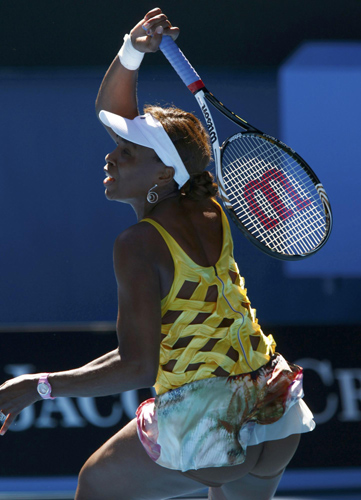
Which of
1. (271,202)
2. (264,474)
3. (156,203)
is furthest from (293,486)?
(156,203)

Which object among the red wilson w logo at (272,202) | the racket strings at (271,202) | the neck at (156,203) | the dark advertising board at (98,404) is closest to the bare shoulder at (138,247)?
the neck at (156,203)

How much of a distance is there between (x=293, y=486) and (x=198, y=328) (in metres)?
2.27

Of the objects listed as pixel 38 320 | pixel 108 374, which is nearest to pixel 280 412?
pixel 108 374

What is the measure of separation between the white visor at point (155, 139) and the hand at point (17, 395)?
67cm

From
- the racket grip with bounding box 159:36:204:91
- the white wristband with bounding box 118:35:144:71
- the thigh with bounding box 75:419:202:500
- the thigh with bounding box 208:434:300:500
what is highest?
the white wristband with bounding box 118:35:144:71

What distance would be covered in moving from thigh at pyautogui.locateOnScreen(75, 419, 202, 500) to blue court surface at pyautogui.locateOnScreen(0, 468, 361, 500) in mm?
1908

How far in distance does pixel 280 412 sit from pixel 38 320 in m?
2.98

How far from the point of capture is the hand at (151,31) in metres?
2.40

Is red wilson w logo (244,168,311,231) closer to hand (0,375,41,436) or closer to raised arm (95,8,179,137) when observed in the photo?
raised arm (95,8,179,137)

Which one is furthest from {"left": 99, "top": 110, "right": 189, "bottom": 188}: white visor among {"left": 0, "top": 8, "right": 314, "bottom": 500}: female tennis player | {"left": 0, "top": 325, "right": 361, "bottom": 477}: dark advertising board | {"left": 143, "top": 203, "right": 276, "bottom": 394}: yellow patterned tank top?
{"left": 0, "top": 325, "right": 361, "bottom": 477}: dark advertising board

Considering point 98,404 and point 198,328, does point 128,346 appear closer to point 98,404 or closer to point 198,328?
point 198,328

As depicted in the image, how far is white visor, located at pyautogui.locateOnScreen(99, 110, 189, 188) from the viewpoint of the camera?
2129 millimetres

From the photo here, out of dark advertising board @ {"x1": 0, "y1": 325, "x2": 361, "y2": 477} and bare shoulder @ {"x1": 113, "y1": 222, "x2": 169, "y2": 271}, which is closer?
bare shoulder @ {"x1": 113, "y1": 222, "x2": 169, "y2": 271}

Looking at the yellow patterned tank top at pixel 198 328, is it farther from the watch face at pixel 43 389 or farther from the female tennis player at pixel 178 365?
the watch face at pixel 43 389
